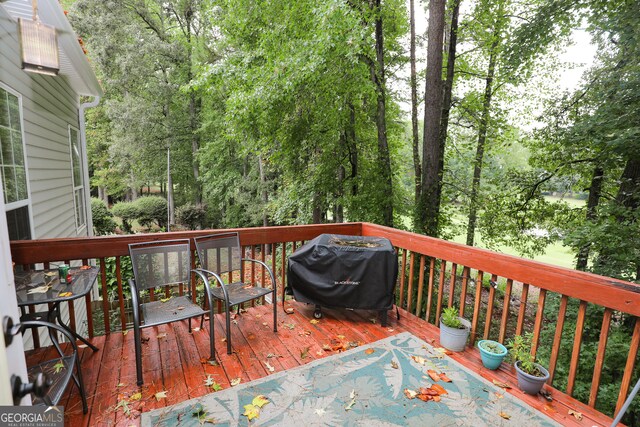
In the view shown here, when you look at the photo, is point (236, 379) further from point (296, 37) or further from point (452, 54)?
point (452, 54)

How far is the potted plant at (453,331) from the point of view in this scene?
9.08ft

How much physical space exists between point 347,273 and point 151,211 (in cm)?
1594

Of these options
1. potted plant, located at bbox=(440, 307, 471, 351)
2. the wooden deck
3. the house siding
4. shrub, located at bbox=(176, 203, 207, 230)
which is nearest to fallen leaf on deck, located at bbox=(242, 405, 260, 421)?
the wooden deck

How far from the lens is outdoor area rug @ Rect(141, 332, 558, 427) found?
1.98m

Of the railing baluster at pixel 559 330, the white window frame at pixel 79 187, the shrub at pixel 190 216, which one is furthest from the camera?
the shrub at pixel 190 216

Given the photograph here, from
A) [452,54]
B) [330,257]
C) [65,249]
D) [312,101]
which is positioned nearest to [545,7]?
[452,54]

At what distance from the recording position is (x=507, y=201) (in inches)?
264

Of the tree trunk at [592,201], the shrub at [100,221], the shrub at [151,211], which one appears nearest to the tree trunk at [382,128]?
the tree trunk at [592,201]

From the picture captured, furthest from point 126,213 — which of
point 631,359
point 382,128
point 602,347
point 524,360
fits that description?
point 631,359

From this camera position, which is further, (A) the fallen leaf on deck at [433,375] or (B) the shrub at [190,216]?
(B) the shrub at [190,216]

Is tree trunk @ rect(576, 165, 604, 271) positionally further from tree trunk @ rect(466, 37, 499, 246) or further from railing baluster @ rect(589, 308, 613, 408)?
railing baluster @ rect(589, 308, 613, 408)

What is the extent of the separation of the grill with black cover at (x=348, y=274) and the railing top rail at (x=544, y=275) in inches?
16.9

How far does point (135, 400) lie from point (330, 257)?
1871mm

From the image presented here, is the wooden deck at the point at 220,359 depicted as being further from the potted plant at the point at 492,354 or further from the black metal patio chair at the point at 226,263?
the black metal patio chair at the point at 226,263
